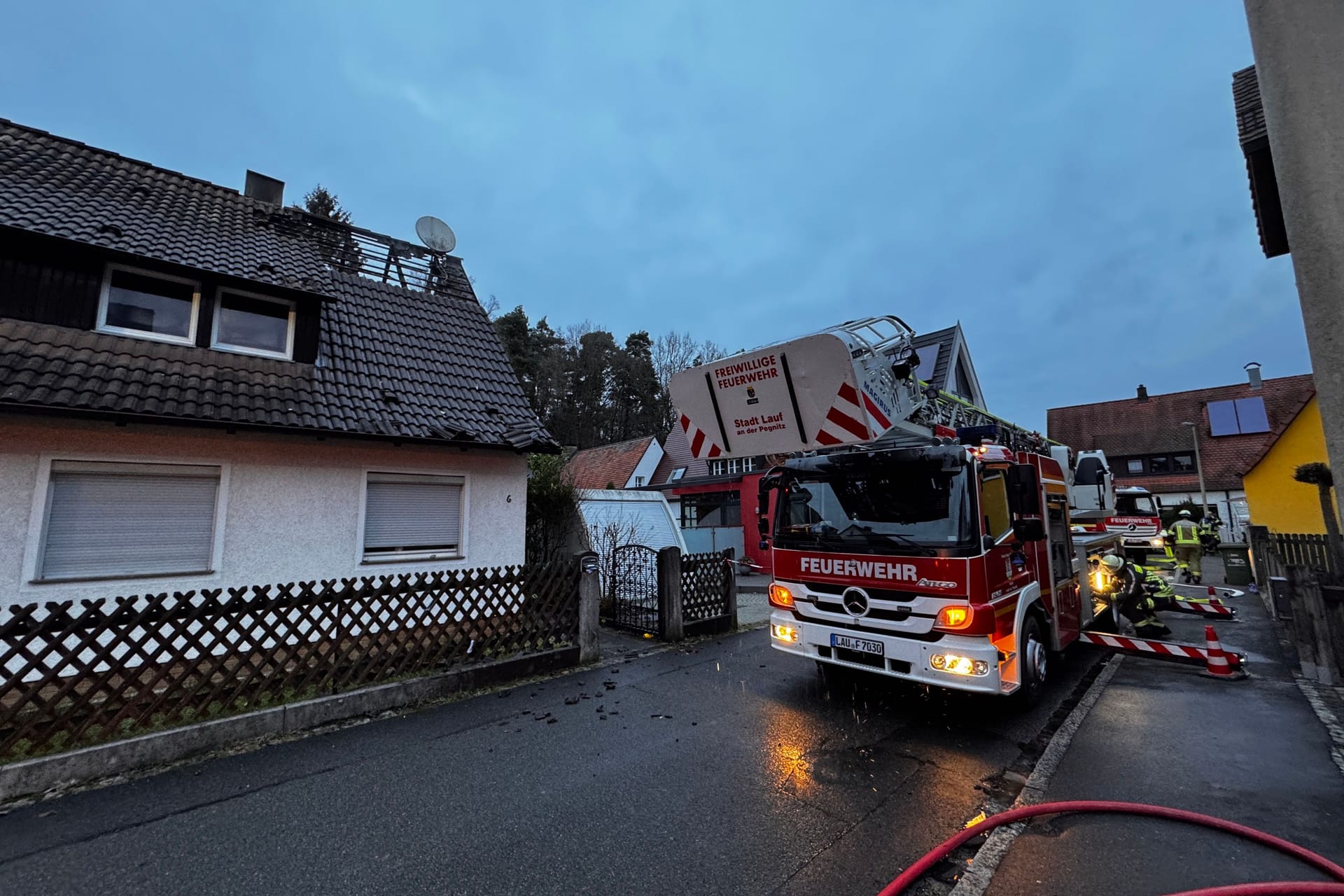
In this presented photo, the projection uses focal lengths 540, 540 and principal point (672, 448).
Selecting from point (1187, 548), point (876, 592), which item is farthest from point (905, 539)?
point (1187, 548)

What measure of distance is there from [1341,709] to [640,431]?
117 feet

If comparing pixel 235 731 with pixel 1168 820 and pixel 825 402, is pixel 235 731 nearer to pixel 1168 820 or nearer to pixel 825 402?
pixel 825 402

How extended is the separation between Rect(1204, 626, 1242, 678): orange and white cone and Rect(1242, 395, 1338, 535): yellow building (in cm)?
1194

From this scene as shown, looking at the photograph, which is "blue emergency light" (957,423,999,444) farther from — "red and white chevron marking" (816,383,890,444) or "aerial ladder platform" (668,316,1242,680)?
"red and white chevron marking" (816,383,890,444)

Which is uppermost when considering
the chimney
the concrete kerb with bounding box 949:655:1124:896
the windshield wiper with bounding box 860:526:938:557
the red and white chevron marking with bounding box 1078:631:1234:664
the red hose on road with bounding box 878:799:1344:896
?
the chimney

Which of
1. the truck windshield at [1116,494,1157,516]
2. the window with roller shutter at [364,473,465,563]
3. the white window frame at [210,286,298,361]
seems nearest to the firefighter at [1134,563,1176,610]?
the truck windshield at [1116,494,1157,516]

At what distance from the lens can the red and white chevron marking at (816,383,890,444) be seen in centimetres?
493

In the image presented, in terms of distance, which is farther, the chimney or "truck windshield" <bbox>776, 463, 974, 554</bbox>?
the chimney

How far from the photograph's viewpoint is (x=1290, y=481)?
1452 cm

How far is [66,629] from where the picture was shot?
4242 millimetres

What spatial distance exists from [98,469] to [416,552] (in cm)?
357

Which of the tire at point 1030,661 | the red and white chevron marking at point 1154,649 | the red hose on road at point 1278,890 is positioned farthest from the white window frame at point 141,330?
the red and white chevron marking at point 1154,649

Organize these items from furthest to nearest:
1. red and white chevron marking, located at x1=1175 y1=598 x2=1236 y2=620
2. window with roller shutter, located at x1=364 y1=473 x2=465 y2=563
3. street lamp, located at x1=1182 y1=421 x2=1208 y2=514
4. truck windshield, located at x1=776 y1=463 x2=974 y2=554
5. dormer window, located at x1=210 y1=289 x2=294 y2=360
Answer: street lamp, located at x1=1182 y1=421 x2=1208 y2=514 → red and white chevron marking, located at x1=1175 y1=598 x2=1236 y2=620 → window with roller shutter, located at x1=364 y1=473 x2=465 y2=563 → dormer window, located at x1=210 y1=289 x2=294 y2=360 → truck windshield, located at x1=776 y1=463 x2=974 y2=554

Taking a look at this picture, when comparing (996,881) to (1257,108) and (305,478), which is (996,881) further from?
(1257,108)
